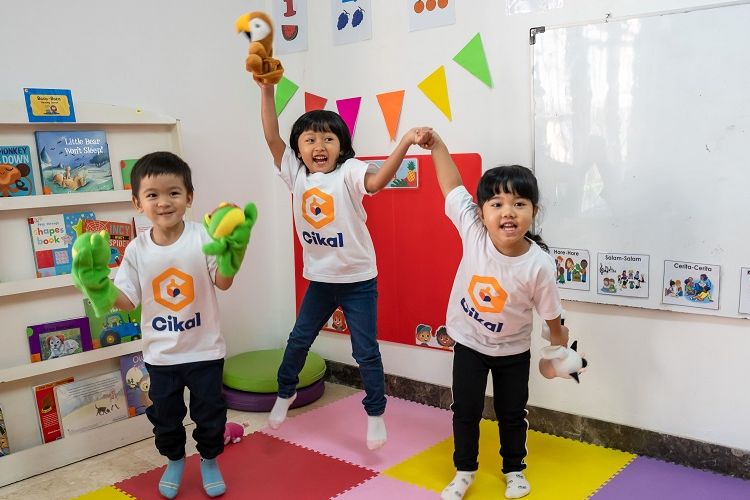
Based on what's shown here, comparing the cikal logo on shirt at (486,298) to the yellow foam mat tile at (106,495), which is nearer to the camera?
the cikal logo on shirt at (486,298)

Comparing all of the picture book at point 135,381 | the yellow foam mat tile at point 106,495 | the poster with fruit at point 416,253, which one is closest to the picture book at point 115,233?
the picture book at point 135,381

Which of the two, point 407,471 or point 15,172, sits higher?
point 15,172

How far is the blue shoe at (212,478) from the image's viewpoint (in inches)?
84.0

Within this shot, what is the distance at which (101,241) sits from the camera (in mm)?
1851

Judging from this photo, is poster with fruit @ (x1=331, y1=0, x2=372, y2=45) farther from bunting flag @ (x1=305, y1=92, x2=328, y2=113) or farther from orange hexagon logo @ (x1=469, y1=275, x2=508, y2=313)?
orange hexagon logo @ (x1=469, y1=275, x2=508, y2=313)

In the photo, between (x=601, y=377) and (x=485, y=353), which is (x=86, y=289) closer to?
(x=485, y=353)

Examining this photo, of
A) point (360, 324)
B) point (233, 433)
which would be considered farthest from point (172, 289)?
point (233, 433)

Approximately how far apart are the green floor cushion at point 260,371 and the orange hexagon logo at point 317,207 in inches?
34.6

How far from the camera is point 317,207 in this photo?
235 cm

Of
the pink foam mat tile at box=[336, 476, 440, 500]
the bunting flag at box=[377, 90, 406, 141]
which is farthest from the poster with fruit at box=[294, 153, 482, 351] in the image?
the pink foam mat tile at box=[336, 476, 440, 500]

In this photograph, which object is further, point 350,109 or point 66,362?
point 350,109

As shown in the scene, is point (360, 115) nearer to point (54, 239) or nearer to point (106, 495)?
point (54, 239)

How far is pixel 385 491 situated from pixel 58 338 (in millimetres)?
1372

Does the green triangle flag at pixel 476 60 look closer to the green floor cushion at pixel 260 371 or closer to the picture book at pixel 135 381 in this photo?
the green floor cushion at pixel 260 371
